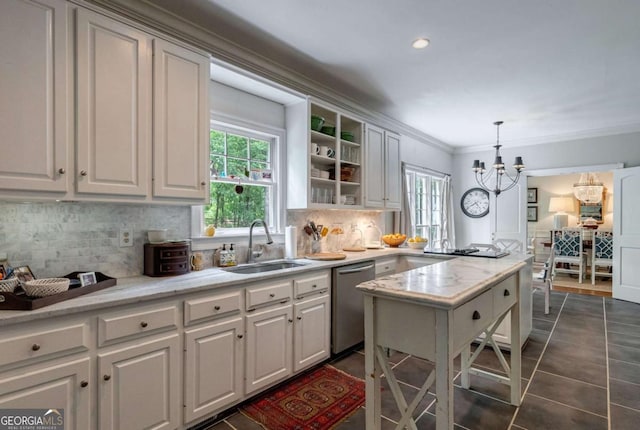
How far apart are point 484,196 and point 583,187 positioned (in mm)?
2905

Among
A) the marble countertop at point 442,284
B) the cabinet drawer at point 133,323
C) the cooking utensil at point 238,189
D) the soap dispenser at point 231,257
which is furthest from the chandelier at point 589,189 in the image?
the cabinet drawer at point 133,323

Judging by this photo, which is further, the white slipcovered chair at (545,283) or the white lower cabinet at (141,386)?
the white slipcovered chair at (545,283)

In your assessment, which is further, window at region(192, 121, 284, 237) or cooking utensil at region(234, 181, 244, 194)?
cooking utensil at region(234, 181, 244, 194)

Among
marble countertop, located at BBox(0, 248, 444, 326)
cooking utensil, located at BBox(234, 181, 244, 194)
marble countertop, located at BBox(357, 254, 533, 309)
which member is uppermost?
cooking utensil, located at BBox(234, 181, 244, 194)

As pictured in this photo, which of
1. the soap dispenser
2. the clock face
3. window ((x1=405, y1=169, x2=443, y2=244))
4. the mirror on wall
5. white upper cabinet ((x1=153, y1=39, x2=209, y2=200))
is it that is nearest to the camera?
white upper cabinet ((x1=153, y1=39, x2=209, y2=200))

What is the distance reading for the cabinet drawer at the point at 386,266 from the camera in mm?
3525

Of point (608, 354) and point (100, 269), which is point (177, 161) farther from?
point (608, 354)

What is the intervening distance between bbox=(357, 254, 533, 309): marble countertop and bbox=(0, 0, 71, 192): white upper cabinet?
169 cm

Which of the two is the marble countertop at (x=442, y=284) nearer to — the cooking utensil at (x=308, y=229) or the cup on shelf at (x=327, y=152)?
the cooking utensil at (x=308, y=229)

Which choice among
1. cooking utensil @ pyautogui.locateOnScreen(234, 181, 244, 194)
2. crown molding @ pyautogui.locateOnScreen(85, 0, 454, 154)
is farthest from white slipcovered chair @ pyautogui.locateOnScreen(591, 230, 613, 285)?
cooking utensil @ pyautogui.locateOnScreen(234, 181, 244, 194)

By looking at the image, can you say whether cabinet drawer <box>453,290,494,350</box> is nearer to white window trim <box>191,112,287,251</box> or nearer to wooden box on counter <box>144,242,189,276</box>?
wooden box on counter <box>144,242,189,276</box>

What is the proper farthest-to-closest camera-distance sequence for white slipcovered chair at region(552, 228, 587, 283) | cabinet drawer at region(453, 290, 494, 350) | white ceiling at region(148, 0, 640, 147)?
white slipcovered chair at region(552, 228, 587, 283)
white ceiling at region(148, 0, 640, 147)
cabinet drawer at region(453, 290, 494, 350)

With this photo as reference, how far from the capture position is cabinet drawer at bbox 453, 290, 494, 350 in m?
1.50

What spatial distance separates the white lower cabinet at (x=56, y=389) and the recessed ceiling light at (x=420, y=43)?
2.97 meters
